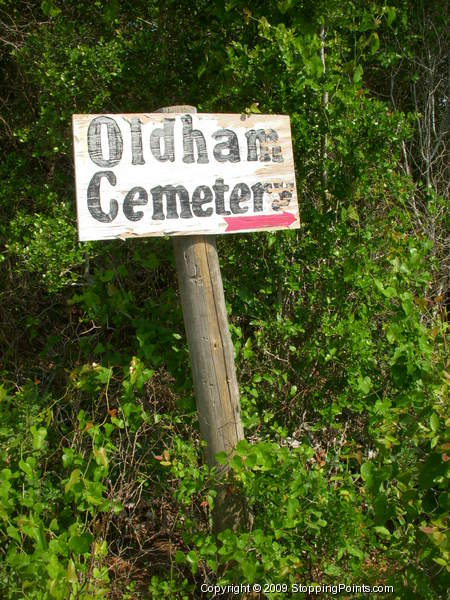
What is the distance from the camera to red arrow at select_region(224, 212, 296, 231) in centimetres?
232

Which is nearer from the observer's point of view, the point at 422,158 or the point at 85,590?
the point at 85,590

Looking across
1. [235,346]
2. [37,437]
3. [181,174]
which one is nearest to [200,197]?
[181,174]

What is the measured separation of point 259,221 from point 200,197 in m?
0.27

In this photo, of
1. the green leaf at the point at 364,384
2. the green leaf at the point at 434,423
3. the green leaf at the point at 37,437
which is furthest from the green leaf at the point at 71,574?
the green leaf at the point at 364,384

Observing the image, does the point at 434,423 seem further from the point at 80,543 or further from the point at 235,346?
the point at 80,543

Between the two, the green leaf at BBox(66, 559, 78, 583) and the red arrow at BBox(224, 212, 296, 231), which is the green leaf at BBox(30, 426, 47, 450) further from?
the red arrow at BBox(224, 212, 296, 231)

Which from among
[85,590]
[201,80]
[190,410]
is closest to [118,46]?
[201,80]

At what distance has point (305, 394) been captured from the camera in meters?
3.10

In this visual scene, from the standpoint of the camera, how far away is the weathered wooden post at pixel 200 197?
216cm

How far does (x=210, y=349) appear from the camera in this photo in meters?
2.37

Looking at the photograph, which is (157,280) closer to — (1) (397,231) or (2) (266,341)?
(2) (266,341)

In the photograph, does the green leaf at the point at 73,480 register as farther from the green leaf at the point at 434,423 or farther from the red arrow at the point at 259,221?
the green leaf at the point at 434,423

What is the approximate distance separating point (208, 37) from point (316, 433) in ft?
7.40

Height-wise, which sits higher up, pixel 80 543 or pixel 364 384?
pixel 364 384
